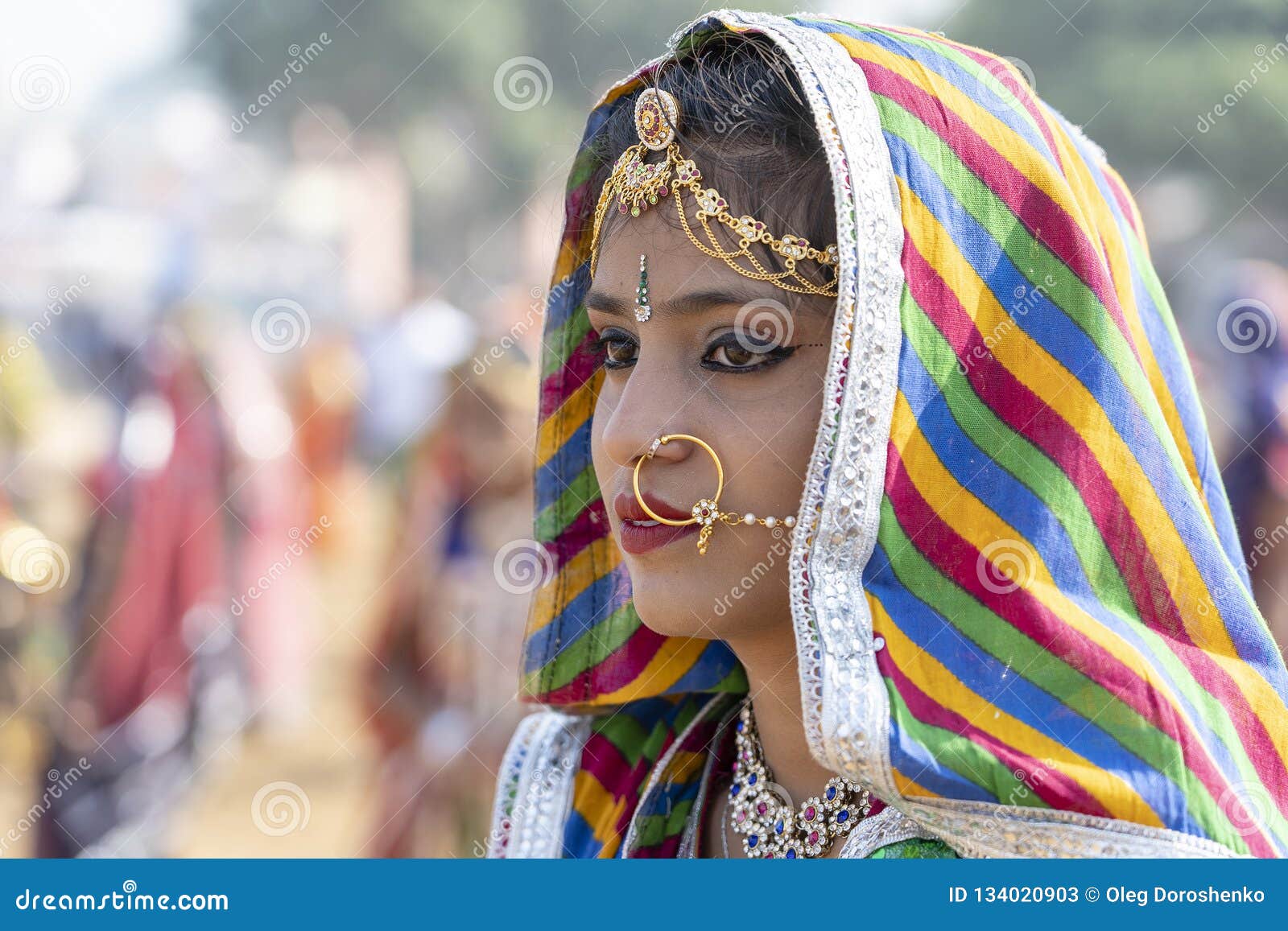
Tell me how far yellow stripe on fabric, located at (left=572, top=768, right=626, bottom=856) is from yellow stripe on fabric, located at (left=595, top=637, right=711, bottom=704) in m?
0.21

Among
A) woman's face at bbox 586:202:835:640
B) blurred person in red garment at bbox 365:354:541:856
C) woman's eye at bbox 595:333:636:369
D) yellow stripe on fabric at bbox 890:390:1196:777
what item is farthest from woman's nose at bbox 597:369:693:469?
blurred person in red garment at bbox 365:354:541:856

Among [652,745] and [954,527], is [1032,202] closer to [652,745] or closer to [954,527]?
[954,527]

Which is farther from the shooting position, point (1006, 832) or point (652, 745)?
point (652, 745)

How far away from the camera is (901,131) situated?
71.5 inches

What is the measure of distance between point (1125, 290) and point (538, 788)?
1411mm

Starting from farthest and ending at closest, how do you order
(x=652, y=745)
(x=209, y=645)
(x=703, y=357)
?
(x=209, y=645) < (x=652, y=745) < (x=703, y=357)

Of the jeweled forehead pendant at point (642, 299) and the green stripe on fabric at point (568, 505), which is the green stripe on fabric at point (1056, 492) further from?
the green stripe on fabric at point (568, 505)

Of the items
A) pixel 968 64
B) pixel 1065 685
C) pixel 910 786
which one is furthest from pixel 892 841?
pixel 968 64

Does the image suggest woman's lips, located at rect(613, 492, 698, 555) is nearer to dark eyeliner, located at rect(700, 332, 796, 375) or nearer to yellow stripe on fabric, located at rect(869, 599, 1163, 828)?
dark eyeliner, located at rect(700, 332, 796, 375)

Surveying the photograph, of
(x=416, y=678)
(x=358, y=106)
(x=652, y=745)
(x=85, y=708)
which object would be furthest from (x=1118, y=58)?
(x=652, y=745)

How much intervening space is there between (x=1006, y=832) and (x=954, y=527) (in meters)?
Result: 0.39

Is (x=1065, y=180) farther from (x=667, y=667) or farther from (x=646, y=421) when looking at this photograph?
(x=667, y=667)

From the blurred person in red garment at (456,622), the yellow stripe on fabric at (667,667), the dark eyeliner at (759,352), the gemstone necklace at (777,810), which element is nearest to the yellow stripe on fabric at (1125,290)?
the dark eyeliner at (759,352)

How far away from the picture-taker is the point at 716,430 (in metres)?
1.85
